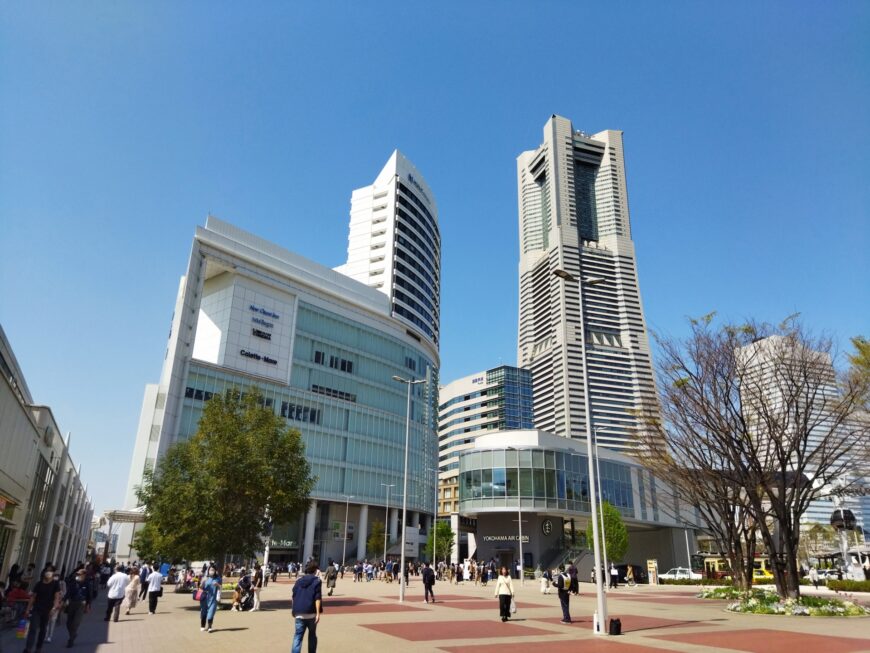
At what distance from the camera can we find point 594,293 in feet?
581

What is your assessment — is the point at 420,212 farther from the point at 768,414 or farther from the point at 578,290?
the point at 578,290

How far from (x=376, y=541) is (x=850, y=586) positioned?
49794 mm

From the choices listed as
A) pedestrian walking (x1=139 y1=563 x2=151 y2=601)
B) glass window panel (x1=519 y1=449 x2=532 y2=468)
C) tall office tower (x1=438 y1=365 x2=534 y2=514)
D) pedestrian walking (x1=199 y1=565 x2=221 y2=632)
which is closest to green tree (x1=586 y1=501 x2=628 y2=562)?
glass window panel (x1=519 y1=449 x2=532 y2=468)

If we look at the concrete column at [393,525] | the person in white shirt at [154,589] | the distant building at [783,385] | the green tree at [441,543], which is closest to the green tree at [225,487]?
the person in white shirt at [154,589]

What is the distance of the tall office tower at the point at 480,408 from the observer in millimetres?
137000

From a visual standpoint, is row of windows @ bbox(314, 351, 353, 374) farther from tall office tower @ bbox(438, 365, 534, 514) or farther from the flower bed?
tall office tower @ bbox(438, 365, 534, 514)

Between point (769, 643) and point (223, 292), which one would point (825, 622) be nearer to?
point (769, 643)

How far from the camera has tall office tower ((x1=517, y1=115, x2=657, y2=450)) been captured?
164 metres

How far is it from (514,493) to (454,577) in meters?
16.3

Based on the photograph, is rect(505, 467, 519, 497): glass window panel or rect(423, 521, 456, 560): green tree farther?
rect(423, 521, 456, 560): green tree

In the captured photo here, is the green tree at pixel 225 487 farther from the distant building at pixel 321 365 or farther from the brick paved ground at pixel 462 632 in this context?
the distant building at pixel 321 365

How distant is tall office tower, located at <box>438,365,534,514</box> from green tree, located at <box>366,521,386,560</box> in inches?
2312

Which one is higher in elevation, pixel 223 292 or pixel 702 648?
pixel 223 292

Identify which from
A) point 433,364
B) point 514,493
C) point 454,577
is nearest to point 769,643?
point 454,577
